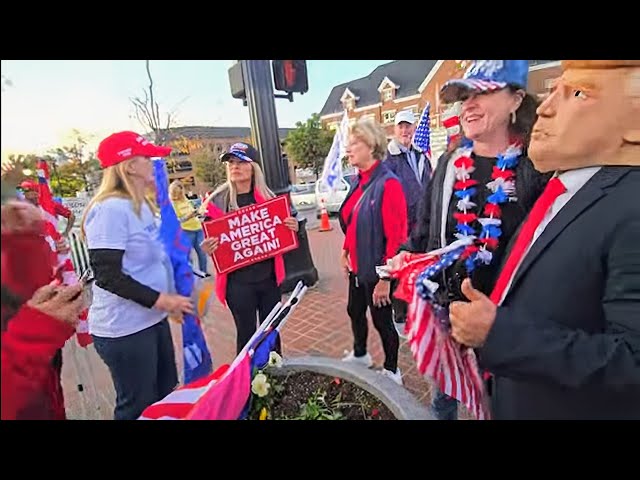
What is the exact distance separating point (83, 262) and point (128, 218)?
0.17 meters

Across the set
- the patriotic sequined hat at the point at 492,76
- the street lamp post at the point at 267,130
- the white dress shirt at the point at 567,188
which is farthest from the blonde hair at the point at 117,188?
the white dress shirt at the point at 567,188

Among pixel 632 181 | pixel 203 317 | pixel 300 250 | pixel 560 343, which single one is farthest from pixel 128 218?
pixel 632 181

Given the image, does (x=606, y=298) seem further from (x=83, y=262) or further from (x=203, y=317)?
(x=83, y=262)

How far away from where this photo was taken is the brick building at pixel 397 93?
0.78m

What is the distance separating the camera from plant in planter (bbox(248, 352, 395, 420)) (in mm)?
1004

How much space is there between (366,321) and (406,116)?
0.51 m

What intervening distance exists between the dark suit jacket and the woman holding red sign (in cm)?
52

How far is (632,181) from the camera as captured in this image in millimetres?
693

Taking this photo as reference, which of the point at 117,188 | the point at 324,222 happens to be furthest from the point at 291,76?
the point at 117,188

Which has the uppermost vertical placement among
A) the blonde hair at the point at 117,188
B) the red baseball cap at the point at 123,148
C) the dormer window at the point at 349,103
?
the dormer window at the point at 349,103

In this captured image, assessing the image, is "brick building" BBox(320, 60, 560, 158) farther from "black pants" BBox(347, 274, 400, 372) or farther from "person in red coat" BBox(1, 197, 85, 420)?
"person in red coat" BBox(1, 197, 85, 420)

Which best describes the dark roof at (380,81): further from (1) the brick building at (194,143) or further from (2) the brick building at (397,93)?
(1) the brick building at (194,143)

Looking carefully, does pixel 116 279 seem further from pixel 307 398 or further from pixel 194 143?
pixel 307 398

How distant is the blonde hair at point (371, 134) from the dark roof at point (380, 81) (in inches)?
1.6
